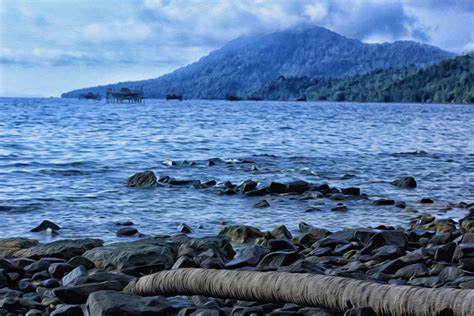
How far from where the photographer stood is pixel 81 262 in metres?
9.15

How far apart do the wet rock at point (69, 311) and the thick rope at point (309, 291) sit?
2.99 ft

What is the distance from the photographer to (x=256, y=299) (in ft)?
21.8

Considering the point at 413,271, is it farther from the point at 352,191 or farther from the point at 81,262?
the point at 352,191

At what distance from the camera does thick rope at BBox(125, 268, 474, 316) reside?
18.2ft

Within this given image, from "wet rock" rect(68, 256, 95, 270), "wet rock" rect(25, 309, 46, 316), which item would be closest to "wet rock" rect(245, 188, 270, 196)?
"wet rock" rect(68, 256, 95, 270)

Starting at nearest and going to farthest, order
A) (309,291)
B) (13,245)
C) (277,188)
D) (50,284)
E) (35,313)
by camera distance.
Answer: (309,291)
(35,313)
(50,284)
(13,245)
(277,188)

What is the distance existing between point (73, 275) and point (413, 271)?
3738 millimetres

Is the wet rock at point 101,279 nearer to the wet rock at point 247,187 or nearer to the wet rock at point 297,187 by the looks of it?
the wet rock at point 247,187

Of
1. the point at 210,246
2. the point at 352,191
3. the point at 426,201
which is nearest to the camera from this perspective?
the point at 210,246

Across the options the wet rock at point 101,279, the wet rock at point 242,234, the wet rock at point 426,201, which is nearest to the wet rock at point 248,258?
the wet rock at point 101,279

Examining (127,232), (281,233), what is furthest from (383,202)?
(127,232)

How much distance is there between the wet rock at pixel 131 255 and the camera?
8.82m

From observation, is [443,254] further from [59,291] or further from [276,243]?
[59,291]

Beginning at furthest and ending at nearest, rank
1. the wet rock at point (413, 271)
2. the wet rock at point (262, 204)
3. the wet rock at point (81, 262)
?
the wet rock at point (262, 204)
the wet rock at point (81, 262)
the wet rock at point (413, 271)
